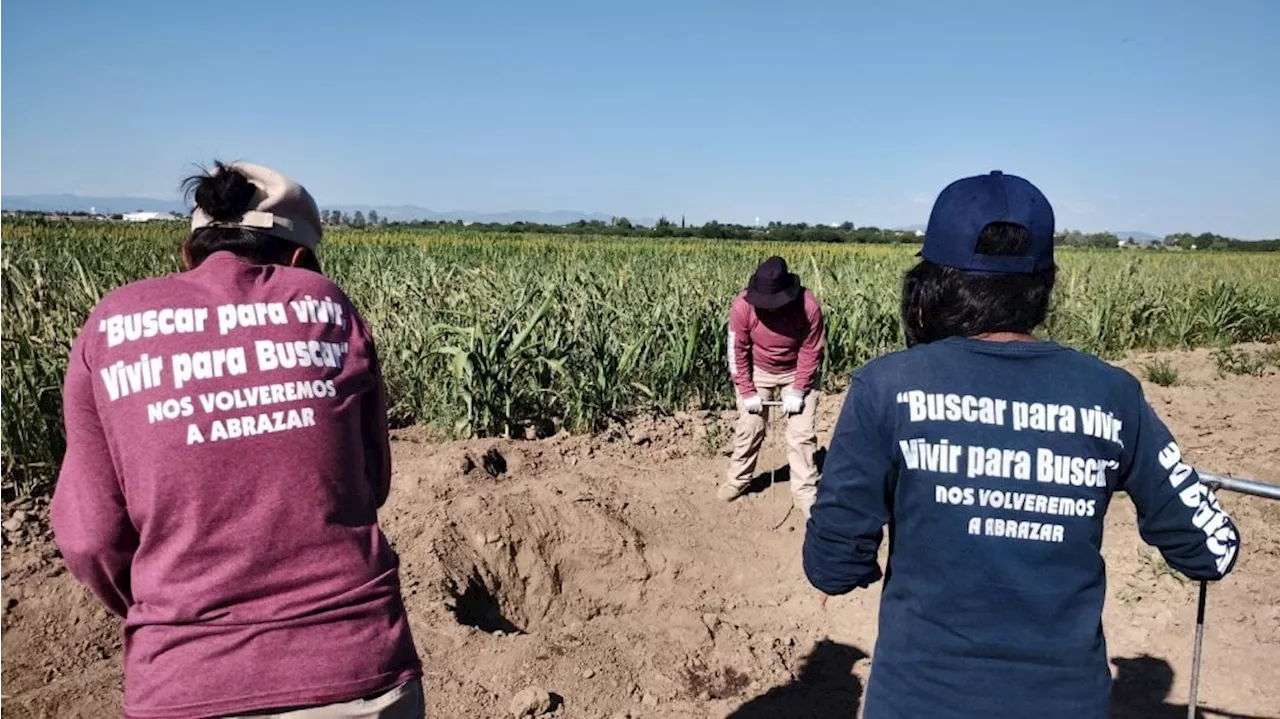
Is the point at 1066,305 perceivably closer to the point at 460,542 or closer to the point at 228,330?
the point at 460,542

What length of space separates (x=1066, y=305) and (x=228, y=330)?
42.0 feet

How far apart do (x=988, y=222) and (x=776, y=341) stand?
444cm

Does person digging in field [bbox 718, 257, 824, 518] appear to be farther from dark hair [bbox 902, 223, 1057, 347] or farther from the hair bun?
the hair bun

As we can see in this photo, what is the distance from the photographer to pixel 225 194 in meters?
1.83

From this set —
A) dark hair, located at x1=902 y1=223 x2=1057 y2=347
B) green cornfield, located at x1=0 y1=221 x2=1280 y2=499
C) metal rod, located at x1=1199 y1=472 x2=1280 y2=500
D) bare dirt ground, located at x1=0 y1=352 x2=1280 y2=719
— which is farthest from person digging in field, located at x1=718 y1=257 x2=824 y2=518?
Answer: dark hair, located at x1=902 y1=223 x2=1057 y2=347

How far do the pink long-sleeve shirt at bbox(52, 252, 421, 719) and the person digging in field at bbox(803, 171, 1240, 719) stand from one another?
3.05 feet

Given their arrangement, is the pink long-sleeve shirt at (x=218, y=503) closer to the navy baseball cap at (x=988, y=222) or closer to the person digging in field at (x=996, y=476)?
the person digging in field at (x=996, y=476)

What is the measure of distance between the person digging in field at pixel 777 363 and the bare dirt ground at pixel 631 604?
0.32 metres

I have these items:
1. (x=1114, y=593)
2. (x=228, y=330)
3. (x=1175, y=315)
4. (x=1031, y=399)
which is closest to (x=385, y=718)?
(x=228, y=330)

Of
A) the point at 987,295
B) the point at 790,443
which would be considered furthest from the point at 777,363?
the point at 987,295

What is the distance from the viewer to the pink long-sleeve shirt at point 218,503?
5.37ft

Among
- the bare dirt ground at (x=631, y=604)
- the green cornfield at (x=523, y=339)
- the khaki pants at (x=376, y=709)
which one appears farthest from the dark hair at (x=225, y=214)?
the bare dirt ground at (x=631, y=604)

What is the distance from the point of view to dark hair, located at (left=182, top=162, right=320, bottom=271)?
1835mm

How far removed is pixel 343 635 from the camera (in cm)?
171
